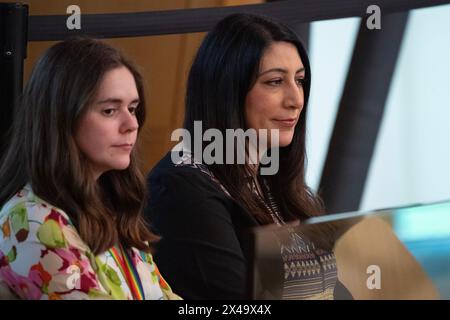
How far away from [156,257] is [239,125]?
1.04 feet

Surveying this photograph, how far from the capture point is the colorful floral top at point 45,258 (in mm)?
1415

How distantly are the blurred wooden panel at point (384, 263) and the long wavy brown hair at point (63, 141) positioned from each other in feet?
1.41

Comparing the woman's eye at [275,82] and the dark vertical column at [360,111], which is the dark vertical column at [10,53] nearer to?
the woman's eye at [275,82]

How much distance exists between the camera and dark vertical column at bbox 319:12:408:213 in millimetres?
3840

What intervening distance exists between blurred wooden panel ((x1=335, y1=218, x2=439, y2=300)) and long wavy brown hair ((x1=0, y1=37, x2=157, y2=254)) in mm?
429

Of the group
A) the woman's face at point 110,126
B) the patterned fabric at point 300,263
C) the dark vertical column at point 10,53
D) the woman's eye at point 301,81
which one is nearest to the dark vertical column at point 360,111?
the woman's eye at point 301,81

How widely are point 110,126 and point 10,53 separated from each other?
0.57m

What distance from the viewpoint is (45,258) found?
1.42m

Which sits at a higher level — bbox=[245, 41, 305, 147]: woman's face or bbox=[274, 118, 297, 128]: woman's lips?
bbox=[245, 41, 305, 147]: woman's face

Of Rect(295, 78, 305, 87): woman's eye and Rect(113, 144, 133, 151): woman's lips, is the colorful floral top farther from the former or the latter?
Rect(295, 78, 305, 87): woman's eye

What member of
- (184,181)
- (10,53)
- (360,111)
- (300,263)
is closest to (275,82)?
(184,181)

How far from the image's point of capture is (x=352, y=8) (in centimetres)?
229

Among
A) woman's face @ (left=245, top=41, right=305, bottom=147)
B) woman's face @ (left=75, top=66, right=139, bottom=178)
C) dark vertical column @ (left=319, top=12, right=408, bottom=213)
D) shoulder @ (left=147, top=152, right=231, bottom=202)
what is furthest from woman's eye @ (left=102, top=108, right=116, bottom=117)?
dark vertical column @ (left=319, top=12, right=408, bottom=213)

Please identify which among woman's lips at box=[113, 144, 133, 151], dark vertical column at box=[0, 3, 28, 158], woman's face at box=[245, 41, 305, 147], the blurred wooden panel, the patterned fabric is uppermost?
dark vertical column at box=[0, 3, 28, 158]
